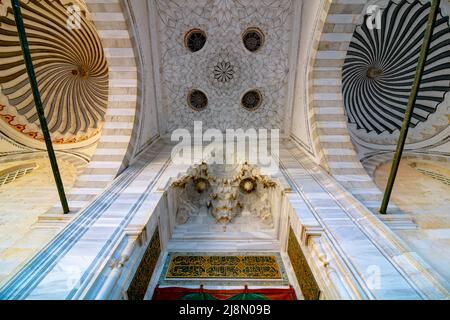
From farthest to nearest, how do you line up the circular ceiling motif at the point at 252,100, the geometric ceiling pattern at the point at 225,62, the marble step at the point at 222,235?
1. the circular ceiling motif at the point at 252,100
2. the geometric ceiling pattern at the point at 225,62
3. the marble step at the point at 222,235

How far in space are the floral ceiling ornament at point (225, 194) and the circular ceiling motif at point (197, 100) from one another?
1855 millimetres

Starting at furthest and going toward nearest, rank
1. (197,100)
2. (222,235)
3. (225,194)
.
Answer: (197,100), (225,194), (222,235)

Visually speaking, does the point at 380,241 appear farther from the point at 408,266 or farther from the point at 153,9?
the point at 153,9

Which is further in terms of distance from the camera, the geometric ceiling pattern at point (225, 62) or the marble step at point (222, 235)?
the geometric ceiling pattern at point (225, 62)

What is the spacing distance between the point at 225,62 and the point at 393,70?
178 inches

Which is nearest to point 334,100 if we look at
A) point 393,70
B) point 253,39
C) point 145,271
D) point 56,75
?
point 253,39

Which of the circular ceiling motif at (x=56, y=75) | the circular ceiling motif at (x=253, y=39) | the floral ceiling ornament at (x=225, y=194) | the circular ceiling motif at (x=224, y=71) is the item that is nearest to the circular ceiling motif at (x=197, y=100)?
the circular ceiling motif at (x=224, y=71)

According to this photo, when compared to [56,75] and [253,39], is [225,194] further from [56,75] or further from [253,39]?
[56,75]

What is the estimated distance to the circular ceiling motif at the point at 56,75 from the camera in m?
4.48

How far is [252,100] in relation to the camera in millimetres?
5102

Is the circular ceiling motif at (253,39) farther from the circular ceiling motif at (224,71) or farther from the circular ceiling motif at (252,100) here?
the circular ceiling motif at (252,100)

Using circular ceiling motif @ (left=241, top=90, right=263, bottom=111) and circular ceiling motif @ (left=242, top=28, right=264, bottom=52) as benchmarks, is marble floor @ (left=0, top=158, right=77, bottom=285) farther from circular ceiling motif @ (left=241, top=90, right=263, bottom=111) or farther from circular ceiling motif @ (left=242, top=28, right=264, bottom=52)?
circular ceiling motif @ (left=242, top=28, right=264, bottom=52)
